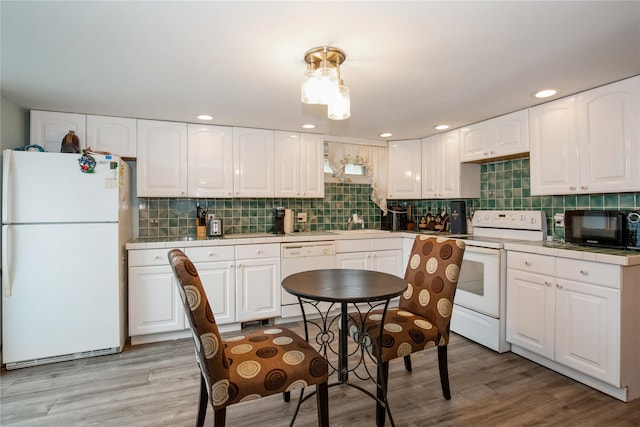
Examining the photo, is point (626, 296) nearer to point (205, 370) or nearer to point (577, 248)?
point (577, 248)

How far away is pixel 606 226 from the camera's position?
7.47 feet

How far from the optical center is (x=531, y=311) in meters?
2.46

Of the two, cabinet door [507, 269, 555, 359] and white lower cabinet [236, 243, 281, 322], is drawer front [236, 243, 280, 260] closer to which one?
white lower cabinet [236, 243, 281, 322]

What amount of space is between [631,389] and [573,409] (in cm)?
43

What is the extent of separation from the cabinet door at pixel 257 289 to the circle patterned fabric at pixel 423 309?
134 cm

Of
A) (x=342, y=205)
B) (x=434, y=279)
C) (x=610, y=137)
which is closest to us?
(x=434, y=279)

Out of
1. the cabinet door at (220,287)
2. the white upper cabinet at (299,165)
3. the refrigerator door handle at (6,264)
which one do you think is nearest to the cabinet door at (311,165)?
the white upper cabinet at (299,165)

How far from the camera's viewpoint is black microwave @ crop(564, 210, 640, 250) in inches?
86.3

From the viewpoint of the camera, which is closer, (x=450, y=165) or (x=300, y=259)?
(x=300, y=259)

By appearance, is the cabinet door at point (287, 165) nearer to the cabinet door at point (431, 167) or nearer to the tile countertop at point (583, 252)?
the cabinet door at point (431, 167)

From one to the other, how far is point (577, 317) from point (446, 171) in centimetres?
190

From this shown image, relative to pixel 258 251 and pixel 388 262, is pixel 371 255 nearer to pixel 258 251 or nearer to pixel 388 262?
pixel 388 262

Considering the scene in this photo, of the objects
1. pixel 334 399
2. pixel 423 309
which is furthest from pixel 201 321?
pixel 423 309

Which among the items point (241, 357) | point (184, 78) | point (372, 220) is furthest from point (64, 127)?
point (372, 220)
